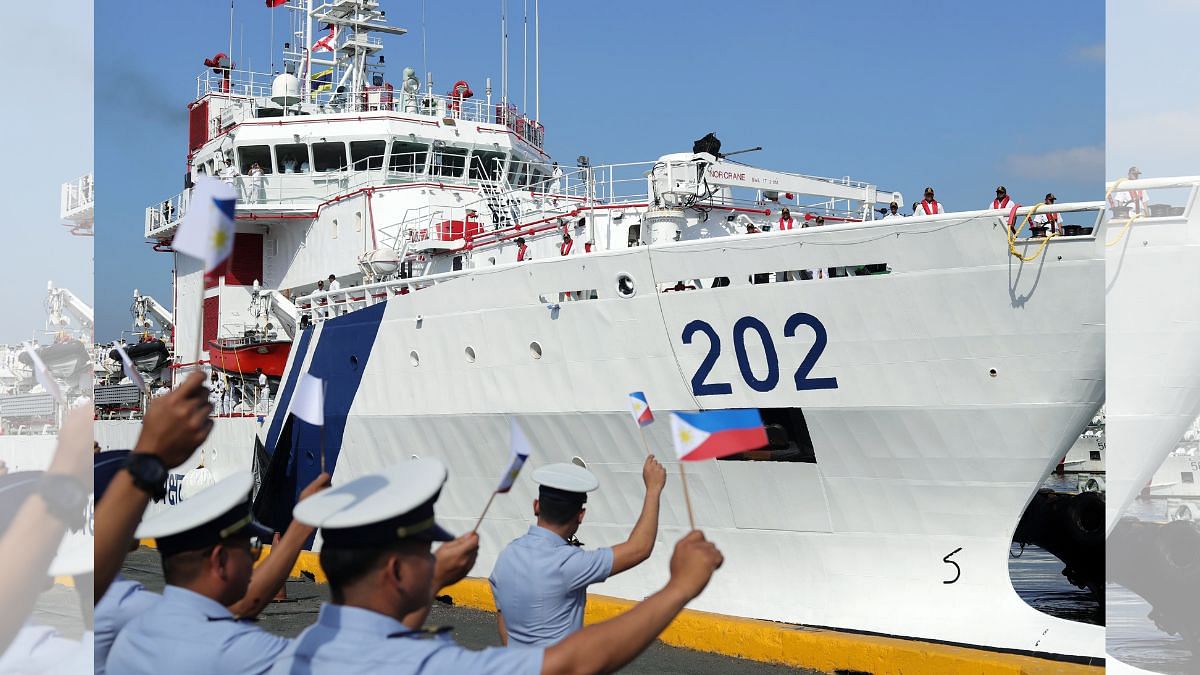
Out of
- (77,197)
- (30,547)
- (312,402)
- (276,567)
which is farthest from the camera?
(77,197)

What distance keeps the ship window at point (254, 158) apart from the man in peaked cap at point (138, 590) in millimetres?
11431

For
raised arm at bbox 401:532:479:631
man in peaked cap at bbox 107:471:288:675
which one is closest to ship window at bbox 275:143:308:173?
raised arm at bbox 401:532:479:631

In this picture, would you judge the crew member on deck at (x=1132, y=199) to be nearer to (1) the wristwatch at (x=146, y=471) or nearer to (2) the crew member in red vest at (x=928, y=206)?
(2) the crew member in red vest at (x=928, y=206)

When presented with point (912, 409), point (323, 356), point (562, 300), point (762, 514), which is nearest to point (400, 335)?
point (323, 356)

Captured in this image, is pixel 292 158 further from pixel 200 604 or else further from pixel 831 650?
pixel 200 604

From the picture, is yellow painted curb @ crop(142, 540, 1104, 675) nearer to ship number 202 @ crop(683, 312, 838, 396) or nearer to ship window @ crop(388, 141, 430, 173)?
ship number 202 @ crop(683, 312, 838, 396)

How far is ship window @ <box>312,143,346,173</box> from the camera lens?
14.8 metres

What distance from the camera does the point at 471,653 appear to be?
2.47m

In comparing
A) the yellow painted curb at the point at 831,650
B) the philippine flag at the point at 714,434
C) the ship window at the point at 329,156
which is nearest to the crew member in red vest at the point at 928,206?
the yellow painted curb at the point at 831,650

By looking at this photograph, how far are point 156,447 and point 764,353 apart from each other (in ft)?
22.0

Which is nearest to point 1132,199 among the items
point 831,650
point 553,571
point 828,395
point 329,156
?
point 828,395

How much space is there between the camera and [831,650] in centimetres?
746

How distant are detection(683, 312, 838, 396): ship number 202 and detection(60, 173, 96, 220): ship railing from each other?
17.4 feet

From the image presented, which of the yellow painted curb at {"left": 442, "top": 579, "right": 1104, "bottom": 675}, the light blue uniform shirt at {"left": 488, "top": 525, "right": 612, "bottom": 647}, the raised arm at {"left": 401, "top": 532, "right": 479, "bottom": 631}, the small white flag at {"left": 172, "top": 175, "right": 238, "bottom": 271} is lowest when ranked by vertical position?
the yellow painted curb at {"left": 442, "top": 579, "right": 1104, "bottom": 675}
